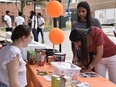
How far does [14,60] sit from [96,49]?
1075mm

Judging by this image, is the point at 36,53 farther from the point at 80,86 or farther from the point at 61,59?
the point at 80,86

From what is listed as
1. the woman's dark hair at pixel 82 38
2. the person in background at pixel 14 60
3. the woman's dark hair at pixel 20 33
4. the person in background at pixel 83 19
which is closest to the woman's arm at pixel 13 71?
the person in background at pixel 14 60

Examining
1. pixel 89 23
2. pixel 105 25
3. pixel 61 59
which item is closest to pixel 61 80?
pixel 61 59

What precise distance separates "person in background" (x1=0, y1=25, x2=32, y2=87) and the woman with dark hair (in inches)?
22.3

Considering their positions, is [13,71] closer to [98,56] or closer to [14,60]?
[14,60]

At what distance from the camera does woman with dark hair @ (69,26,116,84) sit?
246cm

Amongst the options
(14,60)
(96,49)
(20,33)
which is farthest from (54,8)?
(14,60)

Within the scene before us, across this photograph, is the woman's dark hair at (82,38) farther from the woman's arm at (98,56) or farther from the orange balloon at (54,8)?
the orange balloon at (54,8)

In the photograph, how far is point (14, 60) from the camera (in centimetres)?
189

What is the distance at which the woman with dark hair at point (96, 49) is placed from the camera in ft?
8.07

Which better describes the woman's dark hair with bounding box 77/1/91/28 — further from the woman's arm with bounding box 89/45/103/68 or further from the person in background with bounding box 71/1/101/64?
the woman's arm with bounding box 89/45/103/68

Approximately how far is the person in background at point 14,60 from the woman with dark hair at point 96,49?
0.57m

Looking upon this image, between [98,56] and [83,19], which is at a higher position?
[83,19]

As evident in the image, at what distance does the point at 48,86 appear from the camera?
222 centimetres
